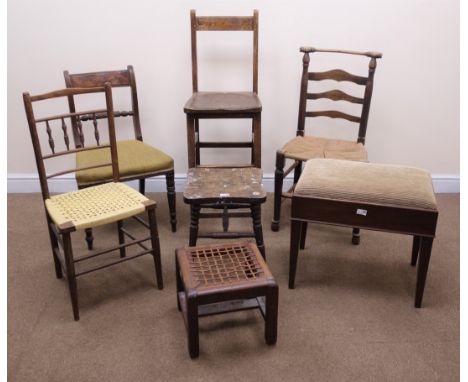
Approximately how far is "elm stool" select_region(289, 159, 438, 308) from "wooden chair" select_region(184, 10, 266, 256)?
227 millimetres

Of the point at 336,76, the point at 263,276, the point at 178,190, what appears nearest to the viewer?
the point at 263,276

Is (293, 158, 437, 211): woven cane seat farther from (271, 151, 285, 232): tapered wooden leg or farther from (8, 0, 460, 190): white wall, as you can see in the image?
(8, 0, 460, 190): white wall

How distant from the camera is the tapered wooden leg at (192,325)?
1.69 metres

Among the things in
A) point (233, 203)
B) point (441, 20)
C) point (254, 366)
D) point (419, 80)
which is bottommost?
point (254, 366)

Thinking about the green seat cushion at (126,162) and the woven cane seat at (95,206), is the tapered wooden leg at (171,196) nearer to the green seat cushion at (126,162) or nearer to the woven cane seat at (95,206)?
the green seat cushion at (126,162)

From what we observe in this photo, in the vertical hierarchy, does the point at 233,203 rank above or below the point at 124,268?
above

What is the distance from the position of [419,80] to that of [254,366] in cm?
222

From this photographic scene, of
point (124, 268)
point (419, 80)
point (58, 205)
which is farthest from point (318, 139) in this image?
point (58, 205)

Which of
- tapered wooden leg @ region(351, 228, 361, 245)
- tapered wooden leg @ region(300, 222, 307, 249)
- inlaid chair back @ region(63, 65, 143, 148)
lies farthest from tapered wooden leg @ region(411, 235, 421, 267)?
inlaid chair back @ region(63, 65, 143, 148)

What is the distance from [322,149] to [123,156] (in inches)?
43.7

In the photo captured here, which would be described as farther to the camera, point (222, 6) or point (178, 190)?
point (178, 190)

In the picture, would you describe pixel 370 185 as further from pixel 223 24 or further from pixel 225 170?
pixel 223 24

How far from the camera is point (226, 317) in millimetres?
2029

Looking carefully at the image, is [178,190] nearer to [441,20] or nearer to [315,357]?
[315,357]
